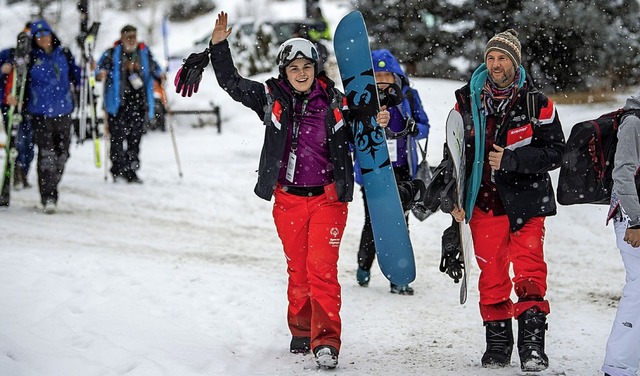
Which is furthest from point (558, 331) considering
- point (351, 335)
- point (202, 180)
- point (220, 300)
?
point (202, 180)

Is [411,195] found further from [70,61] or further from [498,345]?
[70,61]

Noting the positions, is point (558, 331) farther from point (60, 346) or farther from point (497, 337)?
point (60, 346)

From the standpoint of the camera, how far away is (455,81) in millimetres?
19891

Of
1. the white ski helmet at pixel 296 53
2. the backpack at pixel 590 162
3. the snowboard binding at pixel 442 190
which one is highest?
the white ski helmet at pixel 296 53

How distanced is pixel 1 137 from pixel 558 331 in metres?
15.7

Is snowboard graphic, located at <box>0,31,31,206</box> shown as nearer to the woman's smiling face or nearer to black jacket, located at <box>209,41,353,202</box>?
black jacket, located at <box>209,41,353,202</box>

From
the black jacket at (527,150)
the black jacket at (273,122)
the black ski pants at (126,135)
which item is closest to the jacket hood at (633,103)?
the black jacket at (527,150)

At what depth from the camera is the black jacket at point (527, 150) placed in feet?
15.4

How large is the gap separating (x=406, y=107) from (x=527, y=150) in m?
2.10

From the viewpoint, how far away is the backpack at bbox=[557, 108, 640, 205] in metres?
Result: 4.32

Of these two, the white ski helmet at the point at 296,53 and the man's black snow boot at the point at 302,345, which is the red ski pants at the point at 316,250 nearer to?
the man's black snow boot at the point at 302,345

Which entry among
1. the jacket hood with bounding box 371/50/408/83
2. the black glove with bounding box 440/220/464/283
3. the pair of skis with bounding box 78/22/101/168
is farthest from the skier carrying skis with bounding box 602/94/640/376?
the pair of skis with bounding box 78/22/101/168

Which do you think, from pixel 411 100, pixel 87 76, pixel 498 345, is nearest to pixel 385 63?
pixel 411 100

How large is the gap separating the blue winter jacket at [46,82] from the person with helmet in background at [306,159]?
5.51 metres
